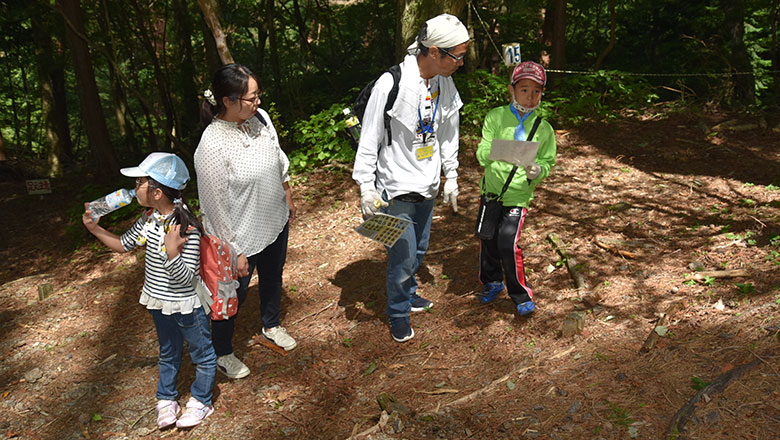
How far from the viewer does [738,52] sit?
10031 mm

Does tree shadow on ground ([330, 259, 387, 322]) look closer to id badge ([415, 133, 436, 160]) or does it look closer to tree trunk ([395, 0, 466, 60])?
id badge ([415, 133, 436, 160])

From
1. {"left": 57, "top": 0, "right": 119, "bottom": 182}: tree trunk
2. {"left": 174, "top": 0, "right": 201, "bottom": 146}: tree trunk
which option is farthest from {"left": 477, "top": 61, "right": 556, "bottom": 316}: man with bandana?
{"left": 174, "top": 0, "right": 201, "bottom": 146}: tree trunk

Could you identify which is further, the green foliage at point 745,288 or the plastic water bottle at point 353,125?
the green foliage at point 745,288

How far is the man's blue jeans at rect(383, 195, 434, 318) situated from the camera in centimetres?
370

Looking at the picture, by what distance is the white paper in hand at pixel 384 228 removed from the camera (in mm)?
3490

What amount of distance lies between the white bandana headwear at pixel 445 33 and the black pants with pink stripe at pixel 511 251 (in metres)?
1.41

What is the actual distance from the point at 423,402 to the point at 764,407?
1978 millimetres

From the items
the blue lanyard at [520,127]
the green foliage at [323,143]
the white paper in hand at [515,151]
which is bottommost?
the green foliage at [323,143]

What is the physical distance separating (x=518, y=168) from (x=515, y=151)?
0.69ft

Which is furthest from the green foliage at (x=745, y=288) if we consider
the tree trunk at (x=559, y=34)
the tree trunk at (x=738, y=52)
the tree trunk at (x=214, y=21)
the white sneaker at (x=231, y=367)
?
the tree trunk at (x=559, y=34)

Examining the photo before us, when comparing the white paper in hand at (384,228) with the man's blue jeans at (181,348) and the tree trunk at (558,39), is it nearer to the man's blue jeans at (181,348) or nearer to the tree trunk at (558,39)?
the man's blue jeans at (181,348)

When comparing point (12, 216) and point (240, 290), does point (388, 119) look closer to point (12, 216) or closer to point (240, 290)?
point (240, 290)

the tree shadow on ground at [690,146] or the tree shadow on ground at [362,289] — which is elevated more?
the tree shadow on ground at [690,146]

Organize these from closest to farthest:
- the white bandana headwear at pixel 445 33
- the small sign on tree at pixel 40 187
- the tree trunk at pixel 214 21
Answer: the white bandana headwear at pixel 445 33
the tree trunk at pixel 214 21
the small sign on tree at pixel 40 187
